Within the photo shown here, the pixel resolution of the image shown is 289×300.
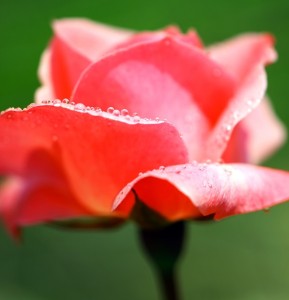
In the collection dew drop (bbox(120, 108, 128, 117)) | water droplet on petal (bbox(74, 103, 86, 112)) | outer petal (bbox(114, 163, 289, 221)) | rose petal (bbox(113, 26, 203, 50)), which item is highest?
rose petal (bbox(113, 26, 203, 50))

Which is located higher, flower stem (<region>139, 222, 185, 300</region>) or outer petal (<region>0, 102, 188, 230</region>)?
outer petal (<region>0, 102, 188, 230</region>)

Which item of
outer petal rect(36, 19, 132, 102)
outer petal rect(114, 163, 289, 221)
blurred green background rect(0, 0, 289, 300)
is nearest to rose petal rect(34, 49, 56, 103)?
outer petal rect(36, 19, 132, 102)

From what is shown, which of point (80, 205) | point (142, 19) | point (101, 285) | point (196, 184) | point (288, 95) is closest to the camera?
point (196, 184)

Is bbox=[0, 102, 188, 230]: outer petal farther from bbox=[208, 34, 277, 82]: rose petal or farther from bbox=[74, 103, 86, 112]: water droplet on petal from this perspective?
bbox=[208, 34, 277, 82]: rose petal

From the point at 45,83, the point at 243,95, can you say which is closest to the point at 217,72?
the point at 243,95

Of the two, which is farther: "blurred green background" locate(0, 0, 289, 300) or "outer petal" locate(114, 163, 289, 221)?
"blurred green background" locate(0, 0, 289, 300)

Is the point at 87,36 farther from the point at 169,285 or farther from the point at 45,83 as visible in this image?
the point at 169,285

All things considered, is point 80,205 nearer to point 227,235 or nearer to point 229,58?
point 229,58

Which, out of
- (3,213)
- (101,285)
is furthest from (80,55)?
(101,285)
